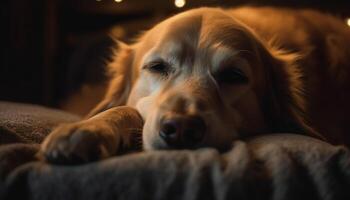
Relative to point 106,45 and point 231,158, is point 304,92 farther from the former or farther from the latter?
point 106,45

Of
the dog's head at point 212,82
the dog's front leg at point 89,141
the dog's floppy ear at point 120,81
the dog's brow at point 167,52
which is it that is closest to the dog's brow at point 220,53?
the dog's head at point 212,82

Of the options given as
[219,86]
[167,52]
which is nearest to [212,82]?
[219,86]

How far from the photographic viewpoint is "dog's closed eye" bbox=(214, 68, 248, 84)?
1527 millimetres

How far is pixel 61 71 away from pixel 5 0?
0.60 metres

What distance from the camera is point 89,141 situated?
0.99m

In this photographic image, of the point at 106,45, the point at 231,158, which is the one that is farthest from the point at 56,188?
the point at 106,45

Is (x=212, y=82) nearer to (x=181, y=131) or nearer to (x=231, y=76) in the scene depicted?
(x=231, y=76)

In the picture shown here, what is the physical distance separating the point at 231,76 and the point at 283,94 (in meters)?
0.33

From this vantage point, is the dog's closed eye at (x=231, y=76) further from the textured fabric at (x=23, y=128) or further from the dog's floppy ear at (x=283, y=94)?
the textured fabric at (x=23, y=128)

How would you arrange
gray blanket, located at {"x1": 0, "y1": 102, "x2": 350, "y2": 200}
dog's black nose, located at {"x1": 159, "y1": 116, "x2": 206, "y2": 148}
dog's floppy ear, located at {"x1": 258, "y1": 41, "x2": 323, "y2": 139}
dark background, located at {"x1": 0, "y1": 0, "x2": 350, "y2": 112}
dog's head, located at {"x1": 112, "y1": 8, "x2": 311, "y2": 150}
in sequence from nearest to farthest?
gray blanket, located at {"x1": 0, "y1": 102, "x2": 350, "y2": 200} → dog's black nose, located at {"x1": 159, "y1": 116, "x2": 206, "y2": 148} → dog's head, located at {"x1": 112, "y1": 8, "x2": 311, "y2": 150} → dog's floppy ear, located at {"x1": 258, "y1": 41, "x2": 323, "y2": 139} → dark background, located at {"x1": 0, "y1": 0, "x2": 350, "y2": 112}

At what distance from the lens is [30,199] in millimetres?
867

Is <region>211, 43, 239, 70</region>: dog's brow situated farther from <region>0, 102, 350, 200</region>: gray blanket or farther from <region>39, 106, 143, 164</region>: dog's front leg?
<region>0, 102, 350, 200</region>: gray blanket

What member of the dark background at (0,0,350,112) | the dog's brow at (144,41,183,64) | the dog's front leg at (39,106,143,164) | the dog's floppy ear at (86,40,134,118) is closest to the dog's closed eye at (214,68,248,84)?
the dog's brow at (144,41,183,64)

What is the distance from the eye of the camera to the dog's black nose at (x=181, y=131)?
109 cm
